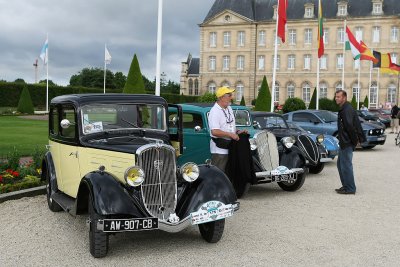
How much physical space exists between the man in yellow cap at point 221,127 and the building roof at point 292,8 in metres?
59.2

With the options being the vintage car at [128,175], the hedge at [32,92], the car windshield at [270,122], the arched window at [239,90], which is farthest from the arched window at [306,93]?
the vintage car at [128,175]

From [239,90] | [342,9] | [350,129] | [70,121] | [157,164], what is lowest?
[157,164]

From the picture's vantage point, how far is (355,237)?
5.32m

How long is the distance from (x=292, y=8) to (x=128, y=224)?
64.2m

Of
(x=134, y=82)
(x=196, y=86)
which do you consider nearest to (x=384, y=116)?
(x=134, y=82)

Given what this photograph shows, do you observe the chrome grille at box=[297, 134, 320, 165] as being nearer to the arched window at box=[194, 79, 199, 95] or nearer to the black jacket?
the black jacket

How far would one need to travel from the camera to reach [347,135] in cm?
777

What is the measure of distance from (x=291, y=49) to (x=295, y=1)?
23.0ft

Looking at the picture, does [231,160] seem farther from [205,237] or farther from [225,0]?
[225,0]

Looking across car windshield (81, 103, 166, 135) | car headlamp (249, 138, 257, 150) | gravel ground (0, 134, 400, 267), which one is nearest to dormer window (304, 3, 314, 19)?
car headlamp (249, 138, 257, 150)

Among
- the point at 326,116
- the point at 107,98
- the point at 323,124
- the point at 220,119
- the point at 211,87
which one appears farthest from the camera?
the point at 211,87

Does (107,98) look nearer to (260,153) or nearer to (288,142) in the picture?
(260,153)

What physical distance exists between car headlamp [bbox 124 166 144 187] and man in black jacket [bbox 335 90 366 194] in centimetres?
443

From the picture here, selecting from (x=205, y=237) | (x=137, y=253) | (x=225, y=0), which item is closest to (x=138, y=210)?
(x=137, y=253)
